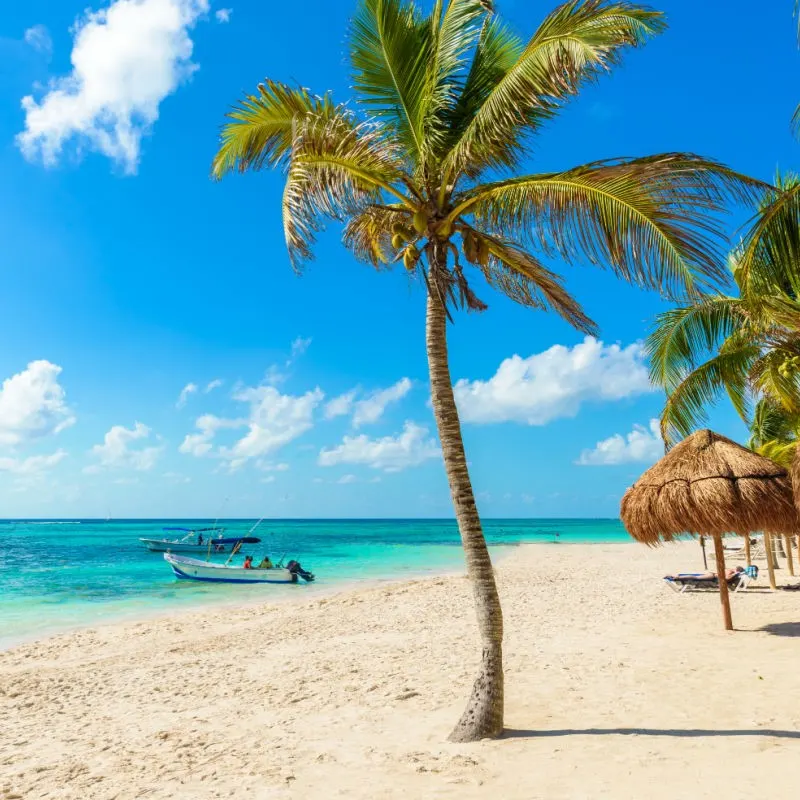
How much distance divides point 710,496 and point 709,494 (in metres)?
0.03

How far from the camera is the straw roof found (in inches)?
348

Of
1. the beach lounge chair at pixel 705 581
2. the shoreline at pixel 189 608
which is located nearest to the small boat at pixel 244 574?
the shoreline at pixel 189 608

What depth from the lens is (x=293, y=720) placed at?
650 centimetres

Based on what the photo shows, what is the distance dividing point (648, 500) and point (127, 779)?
7700mm

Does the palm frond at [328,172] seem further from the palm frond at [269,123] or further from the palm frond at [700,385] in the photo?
the palm frond at [700,385]

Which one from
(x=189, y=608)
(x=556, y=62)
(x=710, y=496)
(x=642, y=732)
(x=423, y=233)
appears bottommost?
(x=189, y=608)

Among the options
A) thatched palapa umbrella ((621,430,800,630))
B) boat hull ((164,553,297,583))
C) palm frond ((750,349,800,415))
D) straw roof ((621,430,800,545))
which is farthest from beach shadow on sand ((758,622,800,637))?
boat hull ((164,553,297,583))

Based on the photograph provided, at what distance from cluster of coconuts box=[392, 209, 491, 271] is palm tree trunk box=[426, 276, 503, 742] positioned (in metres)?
1.26

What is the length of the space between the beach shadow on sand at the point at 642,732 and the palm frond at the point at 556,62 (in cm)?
486

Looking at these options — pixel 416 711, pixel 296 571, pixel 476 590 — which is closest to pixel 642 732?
pixel 476 590

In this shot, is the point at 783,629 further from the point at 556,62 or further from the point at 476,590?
the point at 556,62

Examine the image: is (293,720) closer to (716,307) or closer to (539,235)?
(539,235)

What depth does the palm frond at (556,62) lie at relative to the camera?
4.52 m

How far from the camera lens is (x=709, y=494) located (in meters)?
8.99
